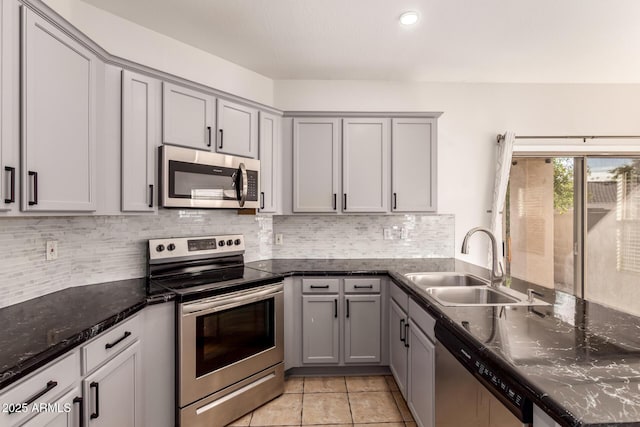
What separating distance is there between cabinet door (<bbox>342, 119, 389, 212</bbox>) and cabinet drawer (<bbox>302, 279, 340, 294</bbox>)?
2.24 feet

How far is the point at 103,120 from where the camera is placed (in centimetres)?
185

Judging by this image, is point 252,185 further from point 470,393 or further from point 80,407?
point 470,393

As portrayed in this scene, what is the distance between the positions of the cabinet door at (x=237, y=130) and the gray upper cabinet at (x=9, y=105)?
121 centimetres

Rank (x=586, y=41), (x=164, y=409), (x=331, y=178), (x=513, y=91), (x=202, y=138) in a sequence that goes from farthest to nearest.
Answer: (x=513, y=91) < (x=331, y=178) < (x=586, y=41) < (x=202, y=138) < (x=164, y=409)

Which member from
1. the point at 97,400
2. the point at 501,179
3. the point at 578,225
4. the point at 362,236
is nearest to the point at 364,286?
the point at 362,236

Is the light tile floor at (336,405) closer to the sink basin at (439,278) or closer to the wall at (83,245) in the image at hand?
the sink basin at (439,278)

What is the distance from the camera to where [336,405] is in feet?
7.64

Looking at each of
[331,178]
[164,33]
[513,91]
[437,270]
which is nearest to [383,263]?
[437,270]

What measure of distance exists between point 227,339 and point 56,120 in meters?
1.52

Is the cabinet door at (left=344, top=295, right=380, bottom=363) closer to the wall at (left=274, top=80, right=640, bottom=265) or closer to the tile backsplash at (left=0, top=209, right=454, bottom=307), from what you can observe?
the tile backsplash at (left=0, top=209, right=454, bottom=307)

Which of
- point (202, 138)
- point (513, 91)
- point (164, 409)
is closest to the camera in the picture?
point (164, 409)

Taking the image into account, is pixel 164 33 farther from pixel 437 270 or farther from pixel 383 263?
pixel 437 270

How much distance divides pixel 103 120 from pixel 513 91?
353cm

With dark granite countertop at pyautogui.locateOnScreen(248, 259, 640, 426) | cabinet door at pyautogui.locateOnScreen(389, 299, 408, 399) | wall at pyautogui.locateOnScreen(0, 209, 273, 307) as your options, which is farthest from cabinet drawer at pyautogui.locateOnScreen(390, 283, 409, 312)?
wall at pyautogui.locateOnScreen(0, 209, 273, 307)
